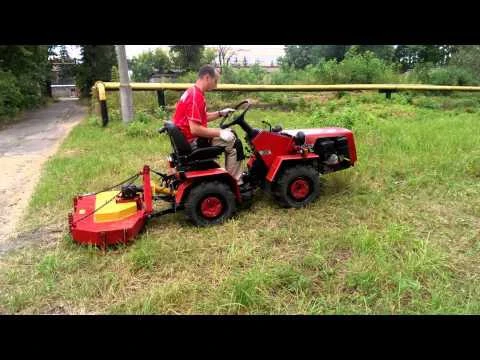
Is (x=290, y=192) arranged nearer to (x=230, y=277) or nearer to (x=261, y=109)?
(x=230, y=277)

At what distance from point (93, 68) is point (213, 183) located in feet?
84.6

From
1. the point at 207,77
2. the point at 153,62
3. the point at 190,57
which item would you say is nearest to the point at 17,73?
the point at 207,77

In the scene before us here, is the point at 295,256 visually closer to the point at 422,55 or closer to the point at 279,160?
the point at 279,160

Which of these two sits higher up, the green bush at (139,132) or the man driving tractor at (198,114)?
the man driving tractor at (198,114)

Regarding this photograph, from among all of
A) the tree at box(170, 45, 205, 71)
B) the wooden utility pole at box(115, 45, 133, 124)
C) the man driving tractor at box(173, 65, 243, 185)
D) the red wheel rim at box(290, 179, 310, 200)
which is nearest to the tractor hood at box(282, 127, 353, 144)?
the red wheel rim at box(290, 179, 310, 200)

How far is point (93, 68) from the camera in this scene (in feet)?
86.5

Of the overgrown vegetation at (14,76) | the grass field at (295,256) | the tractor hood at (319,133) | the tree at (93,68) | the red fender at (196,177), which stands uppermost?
the tree at (93,68)

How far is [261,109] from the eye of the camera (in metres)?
12.1

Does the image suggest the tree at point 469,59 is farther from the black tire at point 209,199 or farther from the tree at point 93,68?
the tree at point 93,68

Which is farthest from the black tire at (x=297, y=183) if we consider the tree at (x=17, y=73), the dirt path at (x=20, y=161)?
the tree at (x=17, y=73)

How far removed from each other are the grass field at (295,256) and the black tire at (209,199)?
0.10 m

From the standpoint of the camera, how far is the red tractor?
339cm

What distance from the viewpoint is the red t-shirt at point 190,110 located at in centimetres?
347

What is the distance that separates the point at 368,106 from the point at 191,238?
8.96 metres
